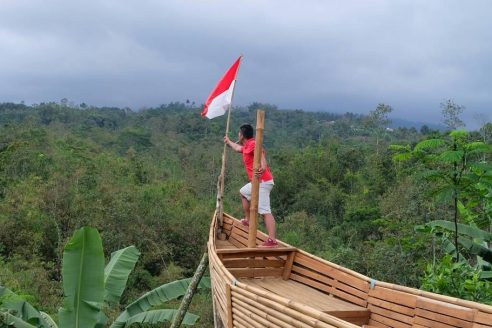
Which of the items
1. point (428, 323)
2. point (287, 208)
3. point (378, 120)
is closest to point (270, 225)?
point (428, 323)

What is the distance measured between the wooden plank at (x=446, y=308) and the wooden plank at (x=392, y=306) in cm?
11

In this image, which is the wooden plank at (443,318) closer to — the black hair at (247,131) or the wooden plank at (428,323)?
the wooden plank at (428,323)

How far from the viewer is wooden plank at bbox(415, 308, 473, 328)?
3981 millimetres

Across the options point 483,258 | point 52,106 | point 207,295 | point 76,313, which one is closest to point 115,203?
point 207,295

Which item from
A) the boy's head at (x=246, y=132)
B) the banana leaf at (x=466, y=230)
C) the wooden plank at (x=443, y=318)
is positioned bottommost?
the wooden plank at (x=443, y=318)

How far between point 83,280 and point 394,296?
2909 mm

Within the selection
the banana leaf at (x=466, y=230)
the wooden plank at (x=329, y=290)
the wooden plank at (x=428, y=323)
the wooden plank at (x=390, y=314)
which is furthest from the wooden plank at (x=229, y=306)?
the banana leaf at (x=466, y=230)

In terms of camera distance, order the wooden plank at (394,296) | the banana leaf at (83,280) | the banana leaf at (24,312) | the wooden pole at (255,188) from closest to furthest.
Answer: the wooden plank at (394,296) < the banana leaf at (83,280) < the wooden pole at (255,188) < the banana leaf at (24,312)

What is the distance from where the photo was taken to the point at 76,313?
5.58 metres

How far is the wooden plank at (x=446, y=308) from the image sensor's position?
3955 mm

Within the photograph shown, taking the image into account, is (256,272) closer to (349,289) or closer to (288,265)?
(288,265)

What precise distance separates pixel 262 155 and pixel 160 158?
24.2m

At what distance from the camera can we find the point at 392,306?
4547 mm

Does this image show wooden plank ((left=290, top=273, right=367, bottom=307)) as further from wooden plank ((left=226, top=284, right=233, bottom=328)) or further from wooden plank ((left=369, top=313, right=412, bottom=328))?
wooden plank ((left=226, top=284, right=233, bottom=328))
